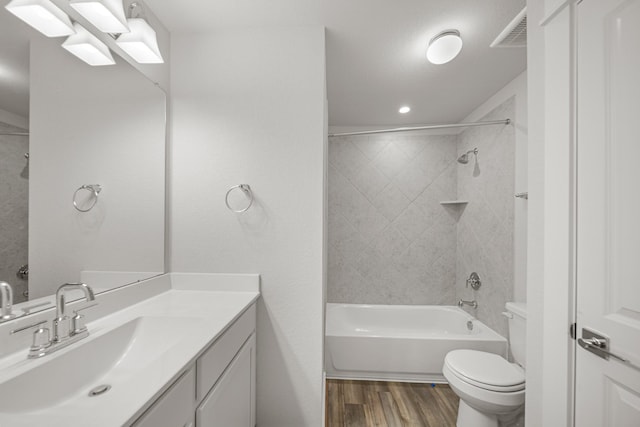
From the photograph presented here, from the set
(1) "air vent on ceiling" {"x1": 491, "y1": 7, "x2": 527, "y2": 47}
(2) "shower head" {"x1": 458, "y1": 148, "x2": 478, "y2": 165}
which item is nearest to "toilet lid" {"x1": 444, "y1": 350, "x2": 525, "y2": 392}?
(2) "shower head" {"x1": 458, "y1": 148, "x2": 478, "y2": 165}

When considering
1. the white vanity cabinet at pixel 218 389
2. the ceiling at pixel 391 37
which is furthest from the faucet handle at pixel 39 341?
the ceiling at pixel 391 37

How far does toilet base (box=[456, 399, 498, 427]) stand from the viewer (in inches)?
60.0

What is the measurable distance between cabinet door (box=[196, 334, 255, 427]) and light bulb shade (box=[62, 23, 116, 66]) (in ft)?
4.81

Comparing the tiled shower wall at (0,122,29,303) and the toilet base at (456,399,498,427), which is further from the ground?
the tiled shower wall at (0,122,29,303)

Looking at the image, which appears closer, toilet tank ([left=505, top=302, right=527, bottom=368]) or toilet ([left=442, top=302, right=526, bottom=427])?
toilet ([left=442, top=302, right=526, bottom=427])

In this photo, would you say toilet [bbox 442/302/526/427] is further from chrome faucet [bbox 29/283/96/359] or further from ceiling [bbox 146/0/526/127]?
Answer: chrome faucet [bbox 29/283/96/359]

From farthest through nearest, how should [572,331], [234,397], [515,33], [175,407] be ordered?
1. [515,33]
2. [234,397]
3. [572,331]
4. [175,407]

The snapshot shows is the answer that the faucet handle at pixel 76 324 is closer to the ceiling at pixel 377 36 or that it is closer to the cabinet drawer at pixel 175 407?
the cabinet drawer at pixel 175 407

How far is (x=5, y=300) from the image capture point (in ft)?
2.61

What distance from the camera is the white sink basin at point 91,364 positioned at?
2.25ft

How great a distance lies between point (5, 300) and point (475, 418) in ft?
7.45

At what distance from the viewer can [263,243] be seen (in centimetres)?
154

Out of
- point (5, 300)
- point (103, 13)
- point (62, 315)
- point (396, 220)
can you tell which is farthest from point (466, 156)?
point (5, 300)

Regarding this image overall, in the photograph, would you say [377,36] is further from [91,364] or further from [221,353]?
[91,364]
